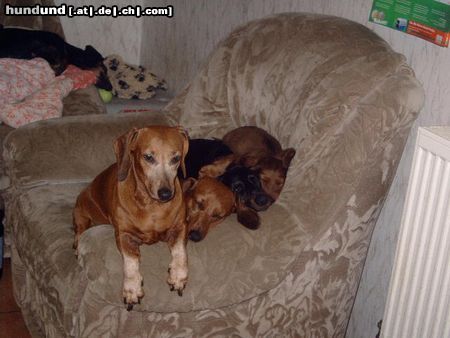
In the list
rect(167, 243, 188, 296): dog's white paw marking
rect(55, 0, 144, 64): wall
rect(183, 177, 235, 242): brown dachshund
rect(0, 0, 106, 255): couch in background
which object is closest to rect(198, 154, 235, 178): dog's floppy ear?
rect(183, 177, 235, 242): brown dachshund

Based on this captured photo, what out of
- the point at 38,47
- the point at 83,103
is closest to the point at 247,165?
the point at 83,103

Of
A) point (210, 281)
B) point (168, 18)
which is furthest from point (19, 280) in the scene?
point (168, 18)

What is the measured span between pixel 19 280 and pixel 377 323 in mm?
1351

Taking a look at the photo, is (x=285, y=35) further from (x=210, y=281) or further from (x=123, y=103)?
(x=123, y=103)

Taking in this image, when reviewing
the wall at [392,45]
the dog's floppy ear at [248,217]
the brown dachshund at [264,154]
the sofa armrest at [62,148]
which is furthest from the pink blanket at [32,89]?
the dog's floppy ear at [248,217]

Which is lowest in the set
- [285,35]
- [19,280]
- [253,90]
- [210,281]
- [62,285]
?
[19,280]

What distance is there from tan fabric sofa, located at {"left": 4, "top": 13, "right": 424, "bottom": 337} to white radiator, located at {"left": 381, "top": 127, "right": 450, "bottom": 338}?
5.6 inches

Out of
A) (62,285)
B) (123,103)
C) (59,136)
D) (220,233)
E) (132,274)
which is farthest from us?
(123,103)

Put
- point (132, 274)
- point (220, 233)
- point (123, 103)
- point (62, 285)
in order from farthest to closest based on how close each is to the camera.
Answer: point (123, 103) → point (62, 285) → point (220, 233) → point (132, 274)

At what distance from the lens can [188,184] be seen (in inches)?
81.0

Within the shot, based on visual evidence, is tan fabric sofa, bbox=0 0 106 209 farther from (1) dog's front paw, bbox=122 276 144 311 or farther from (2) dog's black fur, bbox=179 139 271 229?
(1) dog's front paw, bbox=122 276 144 311

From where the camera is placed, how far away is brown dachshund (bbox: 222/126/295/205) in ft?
6.75

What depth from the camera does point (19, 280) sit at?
253cm

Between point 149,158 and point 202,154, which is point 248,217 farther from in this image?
point 202,154
